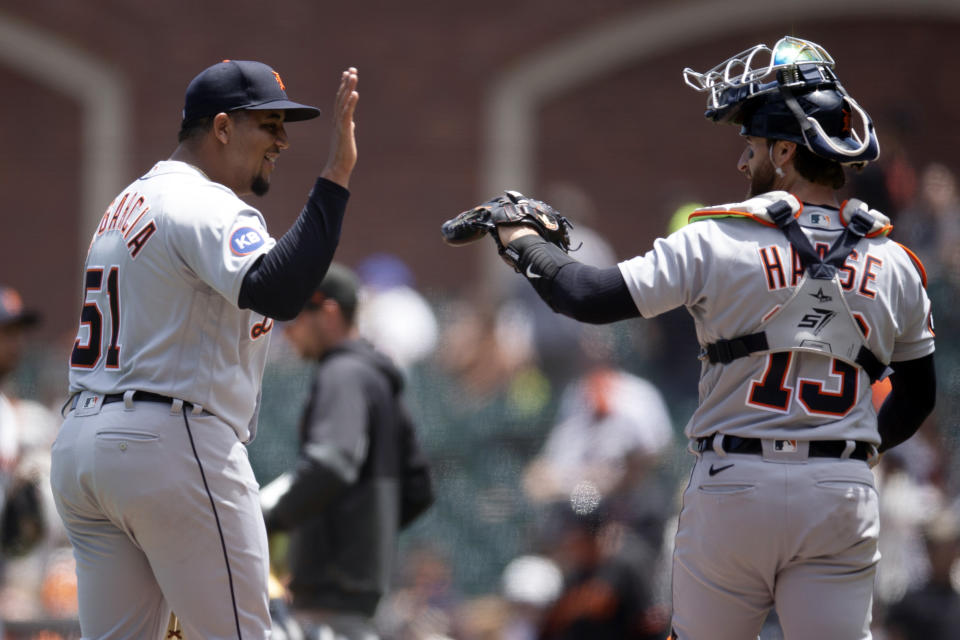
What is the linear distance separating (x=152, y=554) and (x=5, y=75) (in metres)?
11.6

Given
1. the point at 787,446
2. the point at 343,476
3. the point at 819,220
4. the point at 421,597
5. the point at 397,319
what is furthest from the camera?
the point at 397,319

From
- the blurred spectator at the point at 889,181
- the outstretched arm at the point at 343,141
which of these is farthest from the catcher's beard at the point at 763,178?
the blurred spectator at the point at 889,181

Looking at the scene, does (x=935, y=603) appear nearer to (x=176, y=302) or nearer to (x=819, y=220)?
(x=819, y=220)

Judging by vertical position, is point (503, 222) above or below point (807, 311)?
above

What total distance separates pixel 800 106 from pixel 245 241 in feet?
5.01

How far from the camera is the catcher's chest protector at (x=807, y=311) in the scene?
3.47 m

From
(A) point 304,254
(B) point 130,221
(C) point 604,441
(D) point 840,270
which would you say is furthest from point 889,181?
(B) point 130,221

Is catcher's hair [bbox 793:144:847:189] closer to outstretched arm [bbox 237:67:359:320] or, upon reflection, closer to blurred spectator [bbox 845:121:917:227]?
outstretched arm [bbox 237:67:359:320]

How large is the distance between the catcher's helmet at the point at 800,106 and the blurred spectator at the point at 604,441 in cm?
393

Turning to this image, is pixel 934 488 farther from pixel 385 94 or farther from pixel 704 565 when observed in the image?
pixel 385 94

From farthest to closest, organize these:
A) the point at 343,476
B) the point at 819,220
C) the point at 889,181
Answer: the point at 889,181
the point at 343,476
the point at 819,220

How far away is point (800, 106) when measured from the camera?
3604 millimetres

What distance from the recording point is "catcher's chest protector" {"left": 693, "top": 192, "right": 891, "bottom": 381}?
347 centimetres

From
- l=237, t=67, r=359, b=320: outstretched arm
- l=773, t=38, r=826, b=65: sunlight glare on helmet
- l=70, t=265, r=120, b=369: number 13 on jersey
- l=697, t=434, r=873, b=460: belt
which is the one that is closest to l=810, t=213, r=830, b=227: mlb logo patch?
l=773, t=38, r=826, b=65: sunlight glare on helmet
